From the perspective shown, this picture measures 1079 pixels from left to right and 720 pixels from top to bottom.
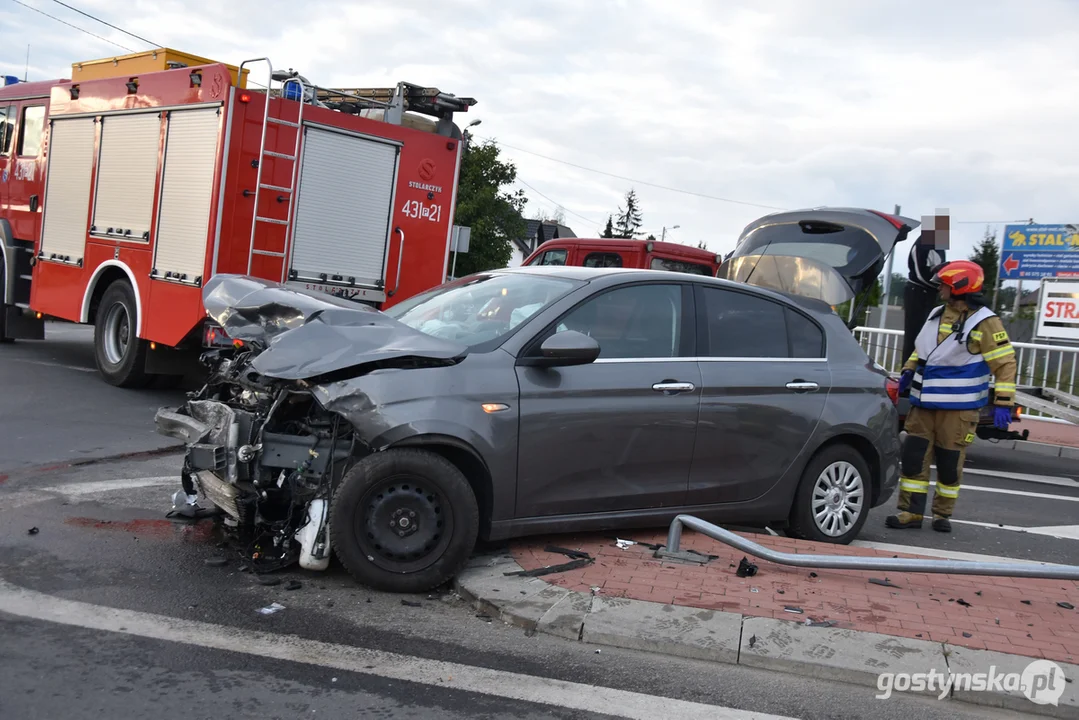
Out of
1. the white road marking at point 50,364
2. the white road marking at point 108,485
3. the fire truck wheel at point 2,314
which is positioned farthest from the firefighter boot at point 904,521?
the fire truck wheel at point 2,314

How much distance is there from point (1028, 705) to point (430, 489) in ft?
8.87

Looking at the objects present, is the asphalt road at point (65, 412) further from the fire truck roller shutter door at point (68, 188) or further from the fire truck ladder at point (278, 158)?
the fire truck ladder at point (278, 158)

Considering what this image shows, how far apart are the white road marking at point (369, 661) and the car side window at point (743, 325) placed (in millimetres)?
2437

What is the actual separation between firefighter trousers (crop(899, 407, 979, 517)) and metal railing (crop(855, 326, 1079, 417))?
514 cm

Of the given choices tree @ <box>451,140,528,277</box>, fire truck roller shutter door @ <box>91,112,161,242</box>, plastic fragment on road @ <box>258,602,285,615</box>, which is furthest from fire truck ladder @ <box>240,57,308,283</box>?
tree @ <box>451,140,528,277</box>

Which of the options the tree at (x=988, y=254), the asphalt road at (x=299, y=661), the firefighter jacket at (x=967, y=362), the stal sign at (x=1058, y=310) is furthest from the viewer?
the tree at (x=988, y=254)

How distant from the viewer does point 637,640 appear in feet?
13.5

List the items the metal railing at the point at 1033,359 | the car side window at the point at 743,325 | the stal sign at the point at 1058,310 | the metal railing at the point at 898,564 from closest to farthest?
the metal railing at the point at 898,564 < the car side window at the point at 743,325 < the metal railing at the point at 1033,359 < the stal sign at the point at 1058,310

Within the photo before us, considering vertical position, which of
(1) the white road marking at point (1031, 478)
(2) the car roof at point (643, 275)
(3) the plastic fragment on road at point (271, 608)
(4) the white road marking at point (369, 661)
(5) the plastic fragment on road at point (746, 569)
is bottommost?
(4) the white road marking at point (369, 661)

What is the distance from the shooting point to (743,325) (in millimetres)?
5754

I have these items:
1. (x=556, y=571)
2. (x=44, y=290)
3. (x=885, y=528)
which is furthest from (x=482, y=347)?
(x=44, y=290)

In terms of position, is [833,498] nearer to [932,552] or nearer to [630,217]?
[932,552]

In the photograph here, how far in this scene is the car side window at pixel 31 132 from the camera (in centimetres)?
1187

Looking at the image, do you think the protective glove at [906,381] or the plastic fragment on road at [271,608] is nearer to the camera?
the plastic fragment on road at [271,608]
